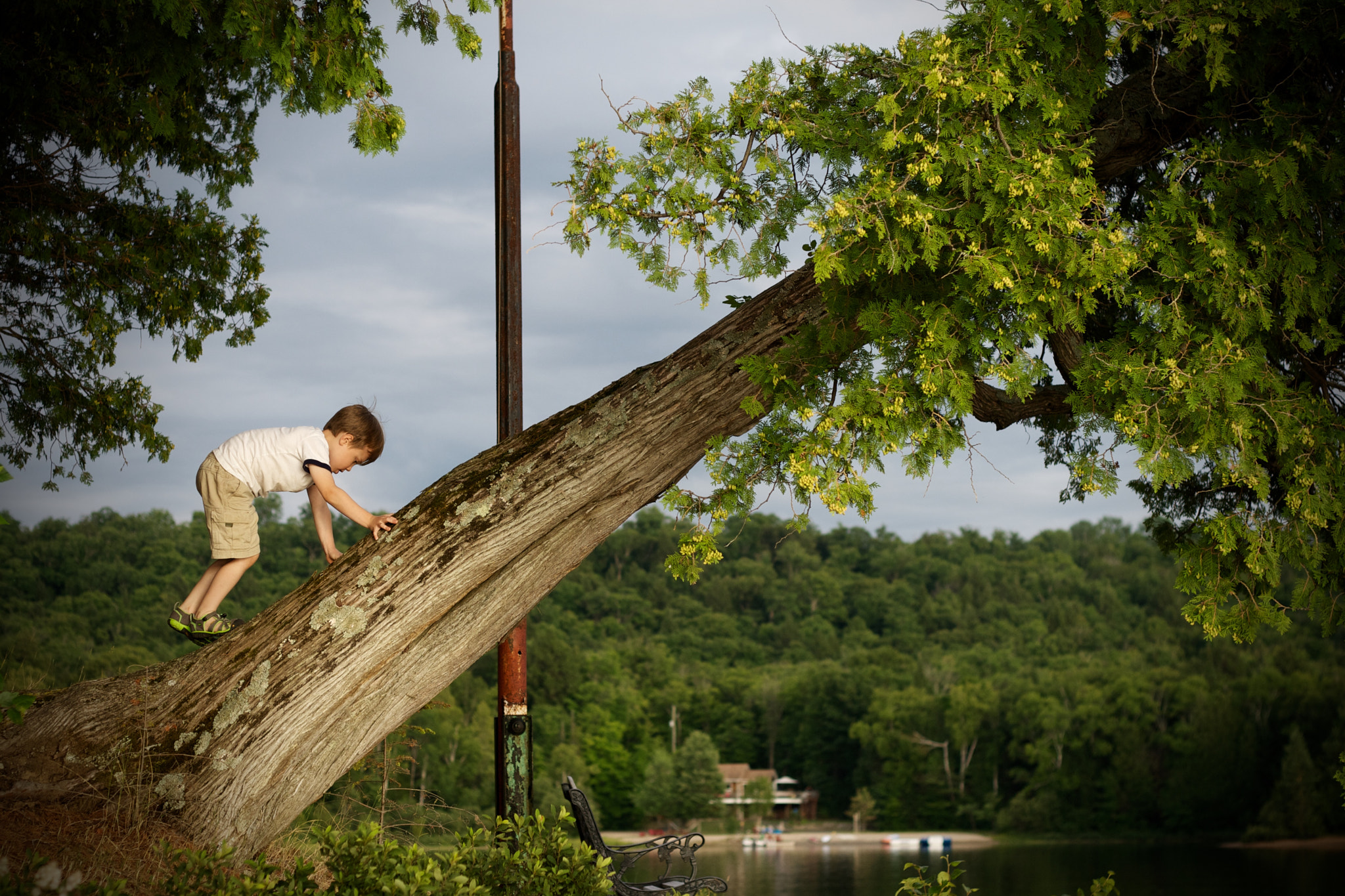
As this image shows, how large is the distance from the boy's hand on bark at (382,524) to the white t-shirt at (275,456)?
14.8 inches

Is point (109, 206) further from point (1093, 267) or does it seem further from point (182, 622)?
point (1093, 267)

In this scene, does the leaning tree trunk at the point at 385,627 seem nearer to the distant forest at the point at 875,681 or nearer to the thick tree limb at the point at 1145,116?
the thick tree limb at the point at 1145,116

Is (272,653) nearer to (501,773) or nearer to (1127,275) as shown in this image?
(501,773)

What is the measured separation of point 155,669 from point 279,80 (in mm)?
3004

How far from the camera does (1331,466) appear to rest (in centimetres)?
471

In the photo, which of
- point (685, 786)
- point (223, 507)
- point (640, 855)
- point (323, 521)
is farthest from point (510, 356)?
point (685, 786)

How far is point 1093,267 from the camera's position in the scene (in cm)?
411

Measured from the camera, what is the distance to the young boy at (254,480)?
4.88 m

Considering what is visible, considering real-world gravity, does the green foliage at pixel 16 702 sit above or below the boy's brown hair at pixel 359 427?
below

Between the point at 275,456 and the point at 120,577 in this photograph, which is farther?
the point at 120,577

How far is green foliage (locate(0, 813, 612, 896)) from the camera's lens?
11.4 feet

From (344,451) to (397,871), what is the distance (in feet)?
6.32

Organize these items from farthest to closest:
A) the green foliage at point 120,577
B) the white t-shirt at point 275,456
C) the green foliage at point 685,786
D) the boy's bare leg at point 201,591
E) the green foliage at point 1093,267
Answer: the green foliage at point 685,786, the green foliage at point 120,577, the boy's bare leg at point 201,591, the white t-shirt at point 275,456, the green foliage at point 1093,267

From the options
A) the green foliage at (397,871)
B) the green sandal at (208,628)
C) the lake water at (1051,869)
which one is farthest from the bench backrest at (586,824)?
the lake water at (1051,869)
